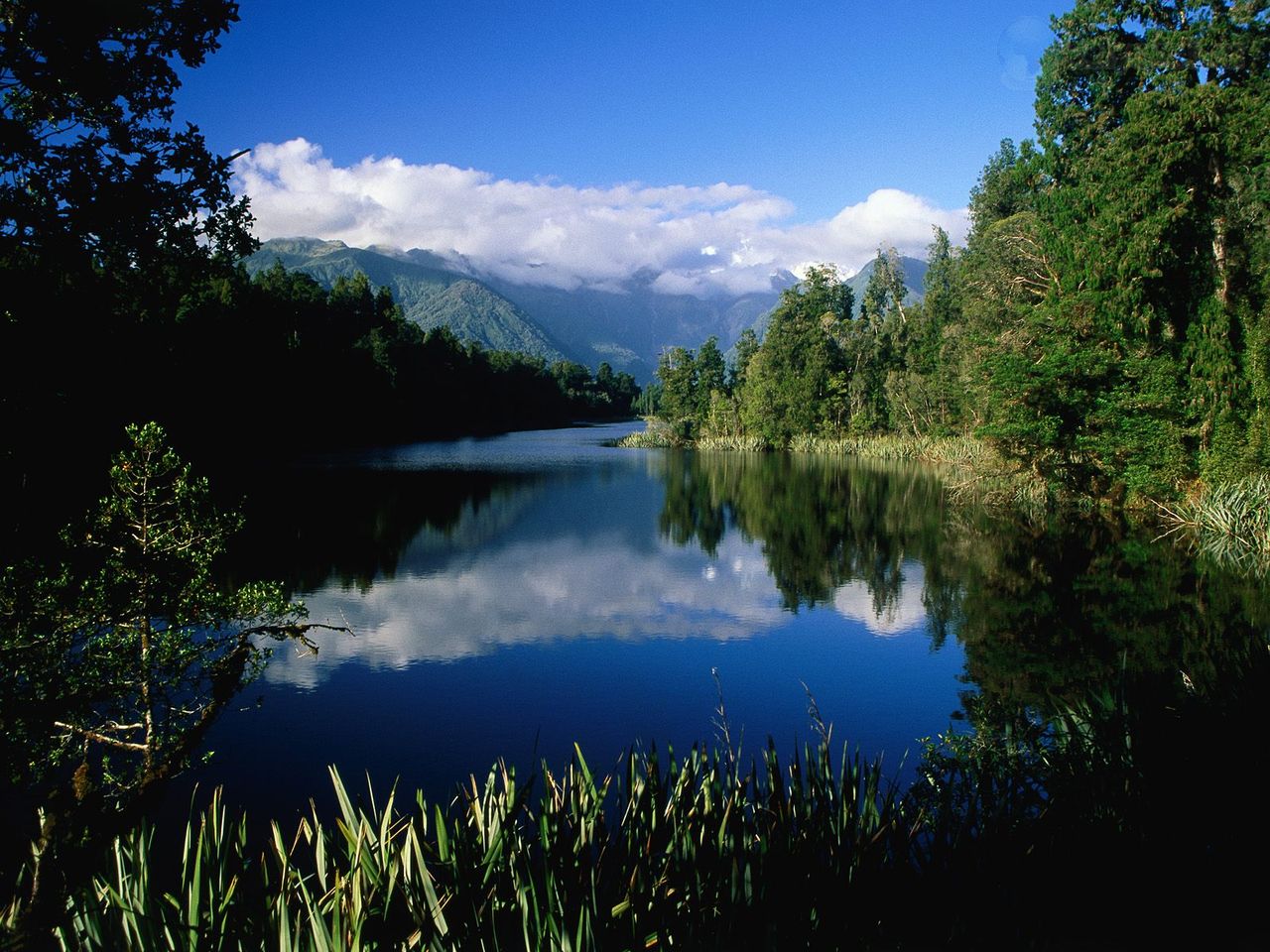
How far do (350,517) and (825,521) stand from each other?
1271cm

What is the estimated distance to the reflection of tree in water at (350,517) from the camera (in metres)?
15.5

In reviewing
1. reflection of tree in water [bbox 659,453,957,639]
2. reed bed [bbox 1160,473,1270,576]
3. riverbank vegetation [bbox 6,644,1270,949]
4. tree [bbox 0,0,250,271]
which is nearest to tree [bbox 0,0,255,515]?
tree [bbox 0,0,250,271]

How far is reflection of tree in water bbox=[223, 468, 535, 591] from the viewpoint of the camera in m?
15.5

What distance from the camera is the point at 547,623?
12383 millimetres

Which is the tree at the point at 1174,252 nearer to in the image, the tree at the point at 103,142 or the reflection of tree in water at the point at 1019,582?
the reflection of tree in water at the point at 1019,582

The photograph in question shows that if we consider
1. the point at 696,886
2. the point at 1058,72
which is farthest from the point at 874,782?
the point at 1058,72

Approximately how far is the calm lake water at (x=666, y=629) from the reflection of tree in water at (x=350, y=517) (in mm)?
127

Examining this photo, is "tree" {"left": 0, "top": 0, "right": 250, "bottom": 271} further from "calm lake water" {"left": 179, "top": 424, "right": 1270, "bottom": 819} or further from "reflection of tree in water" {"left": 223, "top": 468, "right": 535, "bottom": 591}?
"reflection of tree in water" {"left": 223, "top": 468, "right": 535, "bottom": 591}

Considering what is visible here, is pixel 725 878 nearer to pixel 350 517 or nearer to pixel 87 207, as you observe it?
pixel 87 207

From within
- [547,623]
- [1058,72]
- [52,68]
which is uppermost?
[1058,72]

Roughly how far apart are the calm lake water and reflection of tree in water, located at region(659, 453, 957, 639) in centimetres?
13

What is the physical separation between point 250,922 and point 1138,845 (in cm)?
403

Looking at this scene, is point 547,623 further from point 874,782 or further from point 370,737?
point 874,782

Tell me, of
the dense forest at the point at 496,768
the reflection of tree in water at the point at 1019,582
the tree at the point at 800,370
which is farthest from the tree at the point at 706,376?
the dense forest at the point at 496,768
